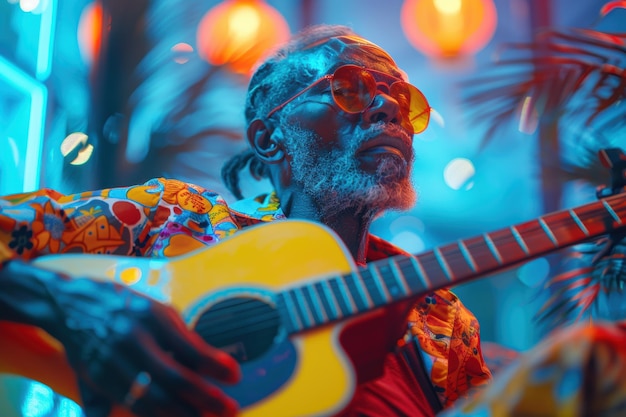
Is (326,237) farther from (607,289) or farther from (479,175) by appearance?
(479,175)

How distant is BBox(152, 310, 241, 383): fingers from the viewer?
0.80 meters

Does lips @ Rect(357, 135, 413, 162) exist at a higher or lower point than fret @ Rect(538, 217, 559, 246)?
higher

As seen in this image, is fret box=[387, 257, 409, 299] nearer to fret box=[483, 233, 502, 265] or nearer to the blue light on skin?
fret box=[483, 233, 502, 265]

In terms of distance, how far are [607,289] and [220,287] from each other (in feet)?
6.79

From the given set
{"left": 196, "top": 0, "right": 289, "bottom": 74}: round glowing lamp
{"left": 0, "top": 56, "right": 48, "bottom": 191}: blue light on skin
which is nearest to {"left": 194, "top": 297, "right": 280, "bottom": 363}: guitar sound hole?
{"left": 0, "top": 56, "right": 48, "bottom": 191}: blue light on skin

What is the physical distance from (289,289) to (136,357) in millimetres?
275

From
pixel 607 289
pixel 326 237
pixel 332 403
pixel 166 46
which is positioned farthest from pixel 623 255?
pixel 166 46

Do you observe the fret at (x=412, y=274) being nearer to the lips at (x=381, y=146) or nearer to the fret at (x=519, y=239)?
the fret at (x=519, y=239)

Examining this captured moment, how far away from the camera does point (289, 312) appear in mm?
926

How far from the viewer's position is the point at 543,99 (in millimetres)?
3314

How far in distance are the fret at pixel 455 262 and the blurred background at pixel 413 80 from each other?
1752 mm

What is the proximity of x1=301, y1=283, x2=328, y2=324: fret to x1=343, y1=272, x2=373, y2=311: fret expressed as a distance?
0.19 ft

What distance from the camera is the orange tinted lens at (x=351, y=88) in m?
1.63

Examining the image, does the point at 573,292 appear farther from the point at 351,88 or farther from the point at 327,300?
the point at 327,300
